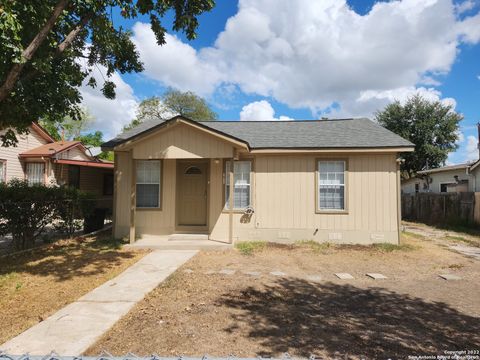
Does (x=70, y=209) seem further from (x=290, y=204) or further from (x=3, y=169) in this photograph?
(x=3, y=169)

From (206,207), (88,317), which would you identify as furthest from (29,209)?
(88,317)

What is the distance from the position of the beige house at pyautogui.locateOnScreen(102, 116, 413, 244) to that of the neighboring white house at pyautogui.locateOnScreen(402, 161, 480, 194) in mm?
10029

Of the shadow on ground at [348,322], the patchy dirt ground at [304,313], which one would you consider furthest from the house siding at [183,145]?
the shadow on ground at [348,322]

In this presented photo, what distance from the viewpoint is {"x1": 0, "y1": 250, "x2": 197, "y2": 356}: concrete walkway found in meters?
3.44

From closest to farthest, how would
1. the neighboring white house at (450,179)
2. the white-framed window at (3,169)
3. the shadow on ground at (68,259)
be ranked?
the shadow on ground at (68,259) → the white-framed window at (3,169) → the neighboring white house at (450,179)

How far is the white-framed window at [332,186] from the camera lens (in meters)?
9.84

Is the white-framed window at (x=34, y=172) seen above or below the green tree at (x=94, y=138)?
below

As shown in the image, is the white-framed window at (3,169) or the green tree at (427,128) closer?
the white-framed window at (3,169)

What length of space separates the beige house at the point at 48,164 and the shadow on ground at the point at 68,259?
7.62 metres

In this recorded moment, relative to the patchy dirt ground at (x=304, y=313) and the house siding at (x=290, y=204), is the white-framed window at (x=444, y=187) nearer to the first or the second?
the house siding at (x=290, y=204)

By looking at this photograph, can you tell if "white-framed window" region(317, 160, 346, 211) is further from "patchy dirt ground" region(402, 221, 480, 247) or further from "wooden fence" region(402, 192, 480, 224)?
"wooden fence" region(402, 192, 480, 224)

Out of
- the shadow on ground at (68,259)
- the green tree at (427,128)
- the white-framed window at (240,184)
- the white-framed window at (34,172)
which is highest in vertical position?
the green tree at (427,128)

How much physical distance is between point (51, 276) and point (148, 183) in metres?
4.38

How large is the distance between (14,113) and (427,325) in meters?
8.21
